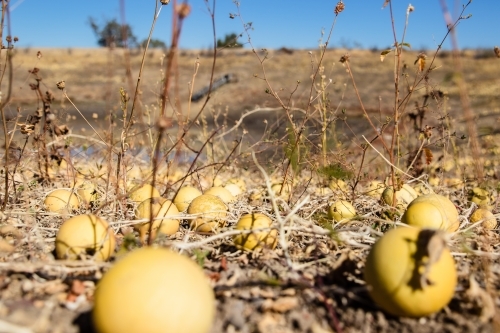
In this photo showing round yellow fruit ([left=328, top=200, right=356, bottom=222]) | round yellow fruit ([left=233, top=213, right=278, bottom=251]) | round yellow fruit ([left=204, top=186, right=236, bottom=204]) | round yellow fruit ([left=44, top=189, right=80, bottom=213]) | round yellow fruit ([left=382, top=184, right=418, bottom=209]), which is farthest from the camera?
round yellow fruit ([left=204, top=186, right=236, bottom=204])

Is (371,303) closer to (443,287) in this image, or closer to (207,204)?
(443,287)

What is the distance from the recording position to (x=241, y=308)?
2.01 m

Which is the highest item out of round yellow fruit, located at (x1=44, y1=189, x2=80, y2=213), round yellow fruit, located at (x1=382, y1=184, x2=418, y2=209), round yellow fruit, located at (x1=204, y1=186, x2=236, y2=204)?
round yellow fruit, located at (x1=382, y1=184, x2=418, y2=209)

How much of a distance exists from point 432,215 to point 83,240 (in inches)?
81.7

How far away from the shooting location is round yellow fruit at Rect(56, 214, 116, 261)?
234cm

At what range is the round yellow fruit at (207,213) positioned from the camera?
3031 millimetres

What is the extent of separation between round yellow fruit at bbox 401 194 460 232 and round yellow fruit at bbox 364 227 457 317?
93cm

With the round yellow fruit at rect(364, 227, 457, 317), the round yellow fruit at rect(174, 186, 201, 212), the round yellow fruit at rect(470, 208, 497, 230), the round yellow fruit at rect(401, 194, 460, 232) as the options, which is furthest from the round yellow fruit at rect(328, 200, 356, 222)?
the round yellow fruit at rect(364, 227, 457, 317)

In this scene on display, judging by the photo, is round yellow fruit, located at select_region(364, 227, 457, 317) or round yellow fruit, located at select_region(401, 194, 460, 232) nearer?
round yellow fruit, located at select_region(364, 227, 457, 317)

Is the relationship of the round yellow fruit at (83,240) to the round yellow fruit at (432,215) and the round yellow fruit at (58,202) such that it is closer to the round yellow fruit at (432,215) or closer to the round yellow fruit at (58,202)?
the round yellow fruit at (58,202)

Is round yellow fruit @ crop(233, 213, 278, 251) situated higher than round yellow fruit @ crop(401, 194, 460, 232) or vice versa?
round yellow fruit @ crop(401, 194, 460, 232)

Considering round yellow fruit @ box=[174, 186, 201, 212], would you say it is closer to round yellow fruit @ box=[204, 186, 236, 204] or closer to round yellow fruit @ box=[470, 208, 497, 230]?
round yellow fruit @ box=[204, 186, 236, 204]

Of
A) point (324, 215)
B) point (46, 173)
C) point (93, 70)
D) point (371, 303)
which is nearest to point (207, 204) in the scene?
point (324, 215)

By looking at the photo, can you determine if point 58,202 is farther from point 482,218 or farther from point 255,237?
point 482,218
